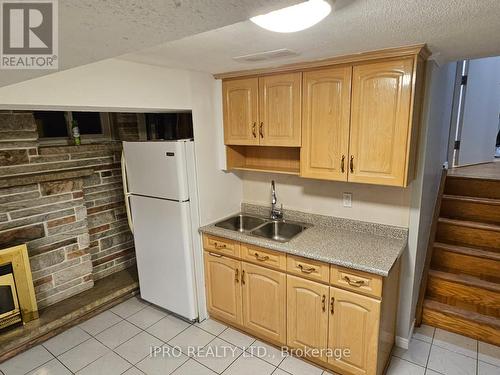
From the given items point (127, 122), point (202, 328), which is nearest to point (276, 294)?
point (202, 328)

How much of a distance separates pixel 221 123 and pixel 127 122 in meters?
1.21

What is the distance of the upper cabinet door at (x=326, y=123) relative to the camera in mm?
2030

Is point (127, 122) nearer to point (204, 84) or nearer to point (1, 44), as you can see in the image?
point (204, 84)

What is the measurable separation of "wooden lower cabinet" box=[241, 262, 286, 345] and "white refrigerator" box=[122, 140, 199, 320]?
50 cm

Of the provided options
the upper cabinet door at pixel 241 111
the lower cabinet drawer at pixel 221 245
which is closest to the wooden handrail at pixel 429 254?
the lower cabinet drawer at pixel 221 245

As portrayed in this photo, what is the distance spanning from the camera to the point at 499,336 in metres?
2.35

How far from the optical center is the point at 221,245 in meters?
2.53

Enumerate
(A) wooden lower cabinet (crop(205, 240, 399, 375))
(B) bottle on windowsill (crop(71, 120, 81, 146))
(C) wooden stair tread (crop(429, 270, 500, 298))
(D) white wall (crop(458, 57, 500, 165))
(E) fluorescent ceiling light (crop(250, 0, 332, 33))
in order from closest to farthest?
(E) fluorescent ceiling light (crop(250, 0, 332, 33)), (A) wooden lower cabinet (crop(205, 240, 399, 375)), (C) wooden stair tread (crop(429, 270, 500, 298)), (B) bottle on windowsill (crop(71, 120, 81, 146)), (D) white wall (crop(458, 57, 500, 165))

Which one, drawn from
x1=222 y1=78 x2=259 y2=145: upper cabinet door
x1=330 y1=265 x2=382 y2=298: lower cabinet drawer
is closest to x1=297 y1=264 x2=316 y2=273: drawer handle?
x1=330 y1=265 x2=382 y2=298: lower cabinet drawer

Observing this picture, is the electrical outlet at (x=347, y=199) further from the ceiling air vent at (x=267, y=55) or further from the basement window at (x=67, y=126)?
the basement window at (x=67, y=126)

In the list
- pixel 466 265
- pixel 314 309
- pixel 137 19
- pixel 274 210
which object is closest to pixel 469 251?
pixel 466 265

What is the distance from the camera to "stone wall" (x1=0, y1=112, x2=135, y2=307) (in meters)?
2.46

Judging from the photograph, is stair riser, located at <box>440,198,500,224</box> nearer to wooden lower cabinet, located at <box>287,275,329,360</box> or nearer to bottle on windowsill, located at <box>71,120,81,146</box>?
wooden lower cabinet, located at <box>287,275,329,360</box>

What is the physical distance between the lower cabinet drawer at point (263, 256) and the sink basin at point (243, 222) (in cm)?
48
